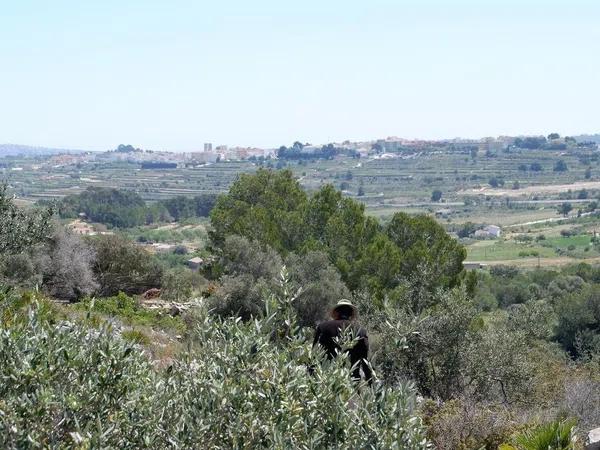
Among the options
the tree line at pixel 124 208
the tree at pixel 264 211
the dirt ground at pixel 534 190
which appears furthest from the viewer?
the dirt ground at pixel 534 190

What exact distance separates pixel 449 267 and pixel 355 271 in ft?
10.5

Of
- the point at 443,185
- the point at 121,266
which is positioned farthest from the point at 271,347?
the point at 443,185

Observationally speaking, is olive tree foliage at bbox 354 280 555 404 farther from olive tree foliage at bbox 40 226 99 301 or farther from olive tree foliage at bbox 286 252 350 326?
olive tree foliage at bbox 40 226 99 301

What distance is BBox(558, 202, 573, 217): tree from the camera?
110m

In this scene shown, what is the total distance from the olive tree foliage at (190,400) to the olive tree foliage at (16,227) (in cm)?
891

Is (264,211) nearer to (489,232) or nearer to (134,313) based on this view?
(134,313)

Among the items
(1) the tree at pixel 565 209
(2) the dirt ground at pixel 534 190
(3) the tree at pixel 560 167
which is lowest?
(1) the tree at pixel 565 209

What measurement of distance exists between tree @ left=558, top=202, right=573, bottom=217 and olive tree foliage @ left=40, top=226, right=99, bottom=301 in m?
99.0

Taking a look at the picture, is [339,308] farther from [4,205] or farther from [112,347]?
[4,205]

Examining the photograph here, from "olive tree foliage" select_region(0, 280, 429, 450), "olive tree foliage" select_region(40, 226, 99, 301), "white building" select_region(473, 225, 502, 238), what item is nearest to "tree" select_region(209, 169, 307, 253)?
"olive tree foliage" select_region(40, 226, 99, 301)

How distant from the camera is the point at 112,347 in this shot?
14.6 ft

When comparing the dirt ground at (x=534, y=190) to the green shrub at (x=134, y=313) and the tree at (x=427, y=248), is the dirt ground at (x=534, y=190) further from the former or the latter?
the green shrub at (x=134, y=313)

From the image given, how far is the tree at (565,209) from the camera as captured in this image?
363 ft

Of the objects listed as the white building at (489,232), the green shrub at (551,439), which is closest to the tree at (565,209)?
the white building at (489,232)
